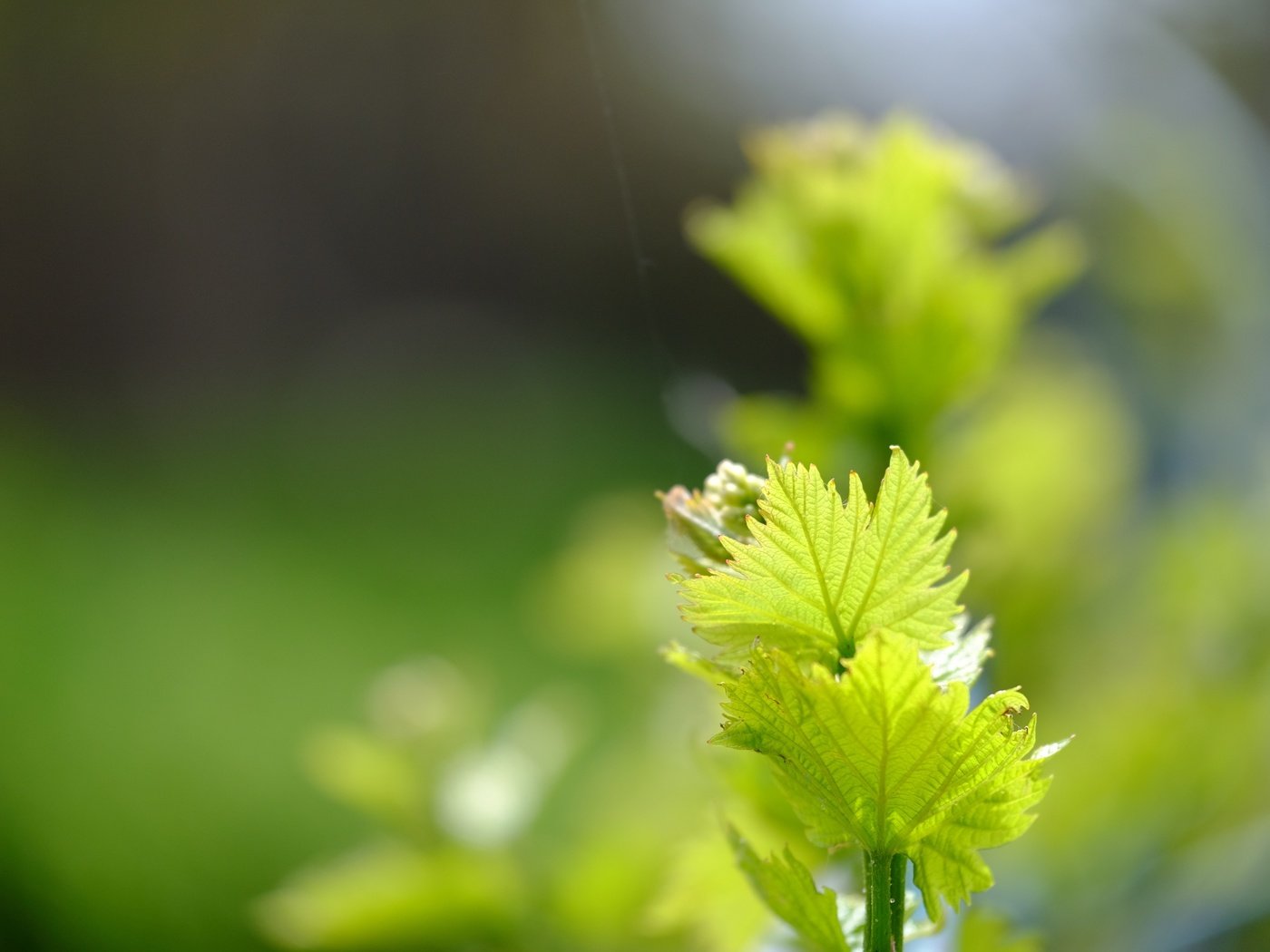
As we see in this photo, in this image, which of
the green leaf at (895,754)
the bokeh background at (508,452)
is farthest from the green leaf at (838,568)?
the bokeh background at (508,452)

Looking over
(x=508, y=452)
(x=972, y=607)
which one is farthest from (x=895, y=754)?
(x=508, y=452)

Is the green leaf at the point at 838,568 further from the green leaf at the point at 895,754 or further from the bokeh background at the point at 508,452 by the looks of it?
the bokeh background at the point at 508,452

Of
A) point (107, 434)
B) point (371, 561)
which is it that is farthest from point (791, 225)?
point (107, 434)

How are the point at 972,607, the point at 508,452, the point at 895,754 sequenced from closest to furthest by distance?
the point at 895,754 → the point at 972,607 → the point at 508,452

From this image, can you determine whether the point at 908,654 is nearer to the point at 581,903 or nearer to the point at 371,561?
the point at 581,903

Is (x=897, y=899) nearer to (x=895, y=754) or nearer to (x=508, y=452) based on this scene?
(x=895, y=754)

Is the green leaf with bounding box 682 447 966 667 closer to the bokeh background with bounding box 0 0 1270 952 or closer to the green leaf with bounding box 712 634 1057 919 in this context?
the green leaf with bounding box 712 634 1057 919

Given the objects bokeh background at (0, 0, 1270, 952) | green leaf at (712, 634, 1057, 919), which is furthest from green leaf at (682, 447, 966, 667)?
bokeh background at (0, 0, 1270, 952)
